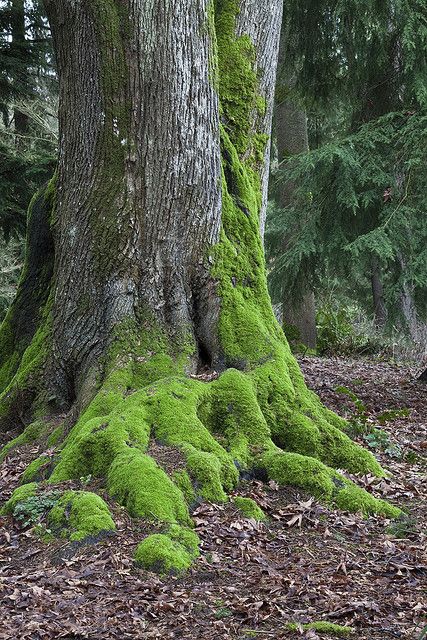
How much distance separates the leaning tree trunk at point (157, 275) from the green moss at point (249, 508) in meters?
0.41

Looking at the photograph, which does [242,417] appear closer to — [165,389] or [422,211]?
[165,389]

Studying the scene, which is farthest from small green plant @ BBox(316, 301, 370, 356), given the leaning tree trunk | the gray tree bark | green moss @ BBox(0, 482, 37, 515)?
green moss @ BBox(0, 482, 37, 515)

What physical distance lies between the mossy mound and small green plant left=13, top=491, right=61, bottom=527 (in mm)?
837

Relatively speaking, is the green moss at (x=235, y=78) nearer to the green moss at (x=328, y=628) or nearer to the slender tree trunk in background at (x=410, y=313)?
the slender tree trunk in background at (x=410, y=313)

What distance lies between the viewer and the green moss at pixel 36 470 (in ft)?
17.5

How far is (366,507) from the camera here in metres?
5.16

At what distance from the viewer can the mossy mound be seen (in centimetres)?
398

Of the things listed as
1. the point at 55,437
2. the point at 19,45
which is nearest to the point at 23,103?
the point at 19,45

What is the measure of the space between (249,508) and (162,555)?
99cm

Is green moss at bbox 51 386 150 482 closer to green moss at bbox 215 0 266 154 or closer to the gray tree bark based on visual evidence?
the gray tree bark

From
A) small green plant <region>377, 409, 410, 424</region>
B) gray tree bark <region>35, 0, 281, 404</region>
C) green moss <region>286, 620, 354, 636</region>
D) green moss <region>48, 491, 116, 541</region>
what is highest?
gray tree bark <region>35, 0, 281, 404</region>

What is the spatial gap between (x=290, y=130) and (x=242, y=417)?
11.4 m

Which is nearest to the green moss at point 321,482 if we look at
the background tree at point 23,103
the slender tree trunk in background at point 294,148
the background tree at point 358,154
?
the background tree at point 358,154

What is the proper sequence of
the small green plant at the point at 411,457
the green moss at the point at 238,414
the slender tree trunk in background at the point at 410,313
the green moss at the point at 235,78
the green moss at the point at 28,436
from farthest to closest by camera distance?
the slender tree trunk in background at the point at 410,313 < the green moss at the point at 235,78 < the small green plant at the point at 411,457 < the green moss at the point at 28,436 < the green moss at the point at 238,414
